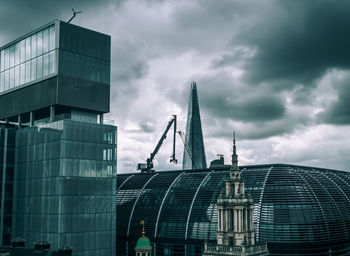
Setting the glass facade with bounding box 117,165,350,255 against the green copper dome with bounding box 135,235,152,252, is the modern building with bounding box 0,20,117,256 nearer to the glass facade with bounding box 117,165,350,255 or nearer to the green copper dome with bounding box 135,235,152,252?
the green copper dome with bounding box 135,235,152,252

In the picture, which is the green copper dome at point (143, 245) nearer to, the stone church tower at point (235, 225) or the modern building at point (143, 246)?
the modern building at point (143, 246)

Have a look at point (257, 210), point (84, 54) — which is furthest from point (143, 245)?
point (84, 54)

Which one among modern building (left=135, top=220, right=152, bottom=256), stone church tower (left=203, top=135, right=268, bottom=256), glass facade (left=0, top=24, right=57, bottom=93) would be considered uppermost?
glass facade (left=0, top=24, right=57, bottom=93)

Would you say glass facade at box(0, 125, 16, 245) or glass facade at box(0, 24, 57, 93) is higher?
glass facade at box(0, 24, 57, 93)

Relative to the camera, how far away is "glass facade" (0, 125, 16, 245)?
94562 mm

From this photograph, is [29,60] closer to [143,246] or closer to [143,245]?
[143,245]

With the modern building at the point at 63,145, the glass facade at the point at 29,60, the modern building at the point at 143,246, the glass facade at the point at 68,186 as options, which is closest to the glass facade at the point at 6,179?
the modern building at the point at 63,145

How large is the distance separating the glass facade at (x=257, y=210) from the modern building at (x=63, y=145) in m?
17.3

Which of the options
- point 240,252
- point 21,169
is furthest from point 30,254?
point 240,252

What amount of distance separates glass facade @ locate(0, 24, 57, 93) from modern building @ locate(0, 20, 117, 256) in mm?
217

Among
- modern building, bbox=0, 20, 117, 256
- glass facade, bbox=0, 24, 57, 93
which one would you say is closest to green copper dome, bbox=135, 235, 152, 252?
modern building, bbox=0, 20, 117, 256

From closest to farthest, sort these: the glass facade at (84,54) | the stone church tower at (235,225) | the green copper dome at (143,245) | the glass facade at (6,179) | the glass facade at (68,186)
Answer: the stone church tower at (235,225) < the glass facade at (68,186) < the glass facade at (84,54) < the glass facade at (6,179) < the green copper dome at (143,245)

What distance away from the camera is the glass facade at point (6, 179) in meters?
94.6

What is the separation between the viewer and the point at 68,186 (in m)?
88.0
